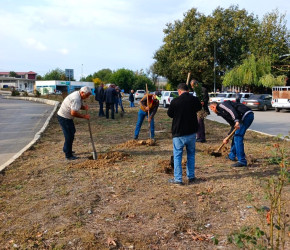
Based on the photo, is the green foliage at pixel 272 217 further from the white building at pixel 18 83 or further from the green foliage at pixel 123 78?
the white building at pixel 18 83

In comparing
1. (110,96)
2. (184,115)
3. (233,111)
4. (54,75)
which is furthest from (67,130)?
(54,75)

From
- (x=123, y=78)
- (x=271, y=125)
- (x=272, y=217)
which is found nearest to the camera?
(x=272, y=217)

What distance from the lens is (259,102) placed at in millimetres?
26203

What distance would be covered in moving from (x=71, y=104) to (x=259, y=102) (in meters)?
21.8

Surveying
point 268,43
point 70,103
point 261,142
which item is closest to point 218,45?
point 268,43

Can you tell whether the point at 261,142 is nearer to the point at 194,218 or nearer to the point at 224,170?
the point at 224,170

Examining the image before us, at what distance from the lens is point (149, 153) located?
320 inches

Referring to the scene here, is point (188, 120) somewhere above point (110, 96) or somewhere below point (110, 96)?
below

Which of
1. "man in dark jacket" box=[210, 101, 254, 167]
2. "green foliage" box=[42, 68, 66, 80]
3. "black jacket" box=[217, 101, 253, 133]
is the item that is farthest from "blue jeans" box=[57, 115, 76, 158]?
"green foliage" box=[42, 68, 66, 80]

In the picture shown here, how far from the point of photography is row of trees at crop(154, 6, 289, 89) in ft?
117

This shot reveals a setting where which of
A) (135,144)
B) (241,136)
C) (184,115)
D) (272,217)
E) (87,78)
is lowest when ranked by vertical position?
(135,144)

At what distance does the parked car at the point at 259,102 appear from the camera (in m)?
26.2

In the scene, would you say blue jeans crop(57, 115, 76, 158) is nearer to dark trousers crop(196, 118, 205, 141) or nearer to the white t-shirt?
the white t-shirt

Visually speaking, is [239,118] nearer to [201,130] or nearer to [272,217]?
[201,130]
